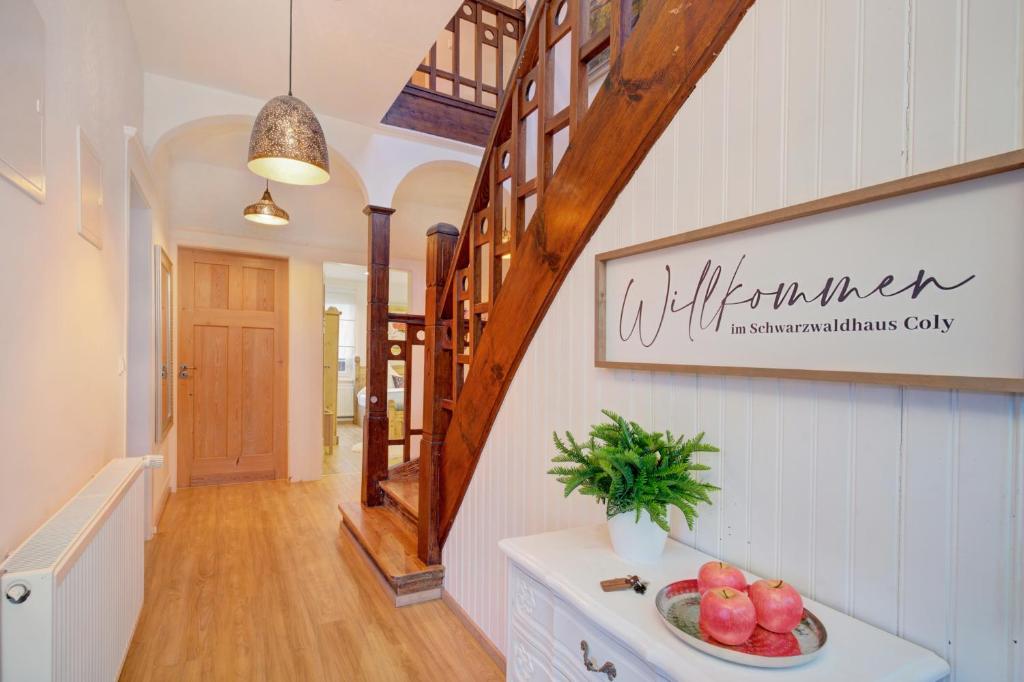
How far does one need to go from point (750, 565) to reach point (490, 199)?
1611 mm

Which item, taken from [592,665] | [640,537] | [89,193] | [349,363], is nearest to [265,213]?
[89,193]

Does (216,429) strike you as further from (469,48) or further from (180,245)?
(469,48)

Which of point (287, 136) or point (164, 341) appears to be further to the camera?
point (164, 341)

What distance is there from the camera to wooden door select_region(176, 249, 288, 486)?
4.59 m

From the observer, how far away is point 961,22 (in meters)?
0.77

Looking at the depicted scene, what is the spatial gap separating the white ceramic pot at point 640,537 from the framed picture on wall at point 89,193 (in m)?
2.05

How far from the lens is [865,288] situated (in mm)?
870

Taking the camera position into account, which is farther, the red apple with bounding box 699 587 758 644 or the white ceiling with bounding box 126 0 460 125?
the white ceiling with bounding box 126 0 460 125

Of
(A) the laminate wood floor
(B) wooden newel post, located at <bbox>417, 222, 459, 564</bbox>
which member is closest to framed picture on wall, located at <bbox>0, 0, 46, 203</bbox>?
(B) wooden newel post, located at <bbox>417, 222, 459, 564</bbox>

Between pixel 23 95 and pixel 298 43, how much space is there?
5.95 ft

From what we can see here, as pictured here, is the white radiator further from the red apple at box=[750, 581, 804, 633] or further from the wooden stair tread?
the red apple at box=[750, 581, 804, 633]

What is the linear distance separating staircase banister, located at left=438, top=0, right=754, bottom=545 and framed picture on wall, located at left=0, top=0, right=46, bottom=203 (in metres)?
1.40

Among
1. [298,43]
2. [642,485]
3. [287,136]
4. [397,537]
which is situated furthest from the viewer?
[397,537]

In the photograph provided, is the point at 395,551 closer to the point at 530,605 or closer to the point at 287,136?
the point at 530,605
